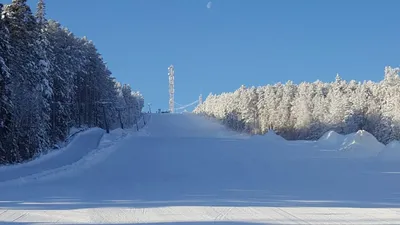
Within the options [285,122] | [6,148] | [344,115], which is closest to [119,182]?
[6,148]

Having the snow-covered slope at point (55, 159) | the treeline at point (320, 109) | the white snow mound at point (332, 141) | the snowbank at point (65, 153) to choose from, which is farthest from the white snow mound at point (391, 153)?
the treeline at point (320, 109)

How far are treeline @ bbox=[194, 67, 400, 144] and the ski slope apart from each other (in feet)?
179

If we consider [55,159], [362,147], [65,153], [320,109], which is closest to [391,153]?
[362,147]

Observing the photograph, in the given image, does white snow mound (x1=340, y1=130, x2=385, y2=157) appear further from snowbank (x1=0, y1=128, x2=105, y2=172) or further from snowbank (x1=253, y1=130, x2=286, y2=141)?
snowbank (x1=0, y1=128, x2=105, y2=172)

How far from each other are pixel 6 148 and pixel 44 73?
33.0 ft

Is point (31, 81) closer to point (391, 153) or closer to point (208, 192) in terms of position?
point (391, 153)

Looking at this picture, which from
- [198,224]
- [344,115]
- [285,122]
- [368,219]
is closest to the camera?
[198,224]

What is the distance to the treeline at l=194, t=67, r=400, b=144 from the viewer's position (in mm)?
74812

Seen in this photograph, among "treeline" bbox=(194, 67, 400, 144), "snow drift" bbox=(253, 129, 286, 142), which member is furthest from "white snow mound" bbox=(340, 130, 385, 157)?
"treeline" bbox=(194, 67, 400, 144)

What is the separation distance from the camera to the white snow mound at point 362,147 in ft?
76.7

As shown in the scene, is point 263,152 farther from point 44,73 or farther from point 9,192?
point 44,73

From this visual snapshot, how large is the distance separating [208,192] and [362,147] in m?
16.1

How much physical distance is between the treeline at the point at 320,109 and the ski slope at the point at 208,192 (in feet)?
179

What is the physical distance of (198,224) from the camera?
702 cm
